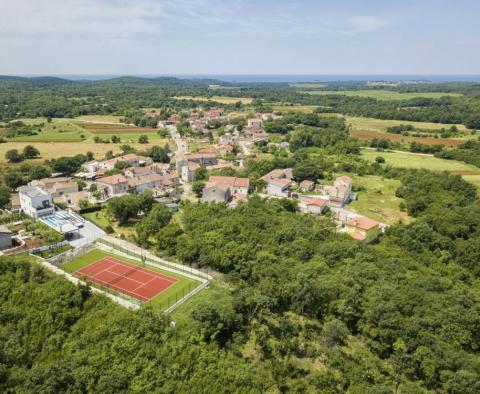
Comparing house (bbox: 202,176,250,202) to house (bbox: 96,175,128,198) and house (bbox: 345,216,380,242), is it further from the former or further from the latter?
house (bbox: 345,216,380,242)

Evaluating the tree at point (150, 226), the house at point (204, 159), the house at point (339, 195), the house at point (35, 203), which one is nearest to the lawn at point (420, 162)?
the house at point (339, 195)

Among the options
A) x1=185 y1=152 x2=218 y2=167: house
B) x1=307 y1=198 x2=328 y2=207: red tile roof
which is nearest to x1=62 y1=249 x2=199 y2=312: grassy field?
x1=307 y1=198 x2=328 y2=207: red tile roof

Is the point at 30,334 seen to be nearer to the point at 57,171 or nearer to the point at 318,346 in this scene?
the point at 318,346

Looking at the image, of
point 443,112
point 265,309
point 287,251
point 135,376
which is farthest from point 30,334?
point 443,112

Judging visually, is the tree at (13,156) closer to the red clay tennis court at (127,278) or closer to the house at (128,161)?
the house at (128,161)

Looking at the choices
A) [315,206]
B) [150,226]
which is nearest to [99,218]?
[150,226]

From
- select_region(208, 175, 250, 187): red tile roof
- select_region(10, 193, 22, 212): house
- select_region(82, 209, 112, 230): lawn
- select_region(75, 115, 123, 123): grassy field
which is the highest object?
select_region(75, 115, 123, 123): grassy field
